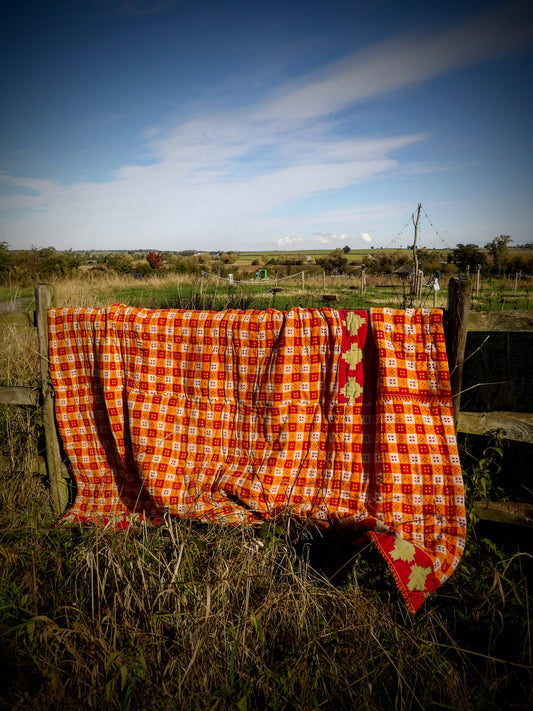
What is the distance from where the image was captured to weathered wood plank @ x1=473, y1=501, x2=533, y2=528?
244 centimetres

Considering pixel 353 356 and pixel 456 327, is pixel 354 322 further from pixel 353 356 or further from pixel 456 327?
pixel 456 327

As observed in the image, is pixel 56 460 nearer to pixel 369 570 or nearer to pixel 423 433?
pixel 369 570

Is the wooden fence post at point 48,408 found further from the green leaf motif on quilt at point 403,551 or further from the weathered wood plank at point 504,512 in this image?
the weathered wood plank at point 504,512

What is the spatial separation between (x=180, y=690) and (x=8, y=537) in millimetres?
1657

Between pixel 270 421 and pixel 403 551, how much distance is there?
1030 mm

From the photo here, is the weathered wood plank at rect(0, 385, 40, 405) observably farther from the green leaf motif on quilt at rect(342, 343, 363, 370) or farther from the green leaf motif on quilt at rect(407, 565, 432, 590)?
the green leaf motif on quilt at rect(407, 565, 432, 590)

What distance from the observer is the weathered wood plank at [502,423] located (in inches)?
94.3

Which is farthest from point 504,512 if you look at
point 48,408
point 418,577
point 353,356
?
point 48,408

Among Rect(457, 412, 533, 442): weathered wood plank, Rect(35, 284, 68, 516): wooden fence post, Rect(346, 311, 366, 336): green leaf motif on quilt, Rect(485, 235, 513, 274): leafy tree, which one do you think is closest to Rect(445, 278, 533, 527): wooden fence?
Rect(457, 412, 533, 442): weathered wood plank

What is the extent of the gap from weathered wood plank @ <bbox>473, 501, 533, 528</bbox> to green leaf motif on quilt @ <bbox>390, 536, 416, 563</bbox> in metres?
0.58

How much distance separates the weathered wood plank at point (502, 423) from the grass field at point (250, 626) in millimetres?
342

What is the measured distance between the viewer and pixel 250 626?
6.22 ft

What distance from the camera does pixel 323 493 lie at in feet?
8.34

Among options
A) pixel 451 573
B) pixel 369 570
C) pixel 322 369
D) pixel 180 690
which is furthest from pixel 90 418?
pixel 451 573
